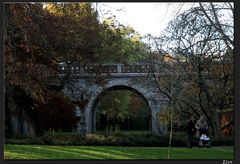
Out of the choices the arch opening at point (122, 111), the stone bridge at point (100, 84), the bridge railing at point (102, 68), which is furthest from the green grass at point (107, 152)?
the bridge railing at point (102, 68)

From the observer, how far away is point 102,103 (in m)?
11.5

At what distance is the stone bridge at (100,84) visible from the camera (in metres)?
11.2

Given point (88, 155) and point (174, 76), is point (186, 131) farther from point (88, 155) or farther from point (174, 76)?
point (88, 155)

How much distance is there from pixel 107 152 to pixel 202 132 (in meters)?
2.11

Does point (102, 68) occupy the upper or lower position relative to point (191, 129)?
upper

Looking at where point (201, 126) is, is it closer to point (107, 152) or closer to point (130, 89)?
point (130, 89)

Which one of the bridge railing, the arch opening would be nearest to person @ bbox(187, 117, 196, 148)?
the arch opening

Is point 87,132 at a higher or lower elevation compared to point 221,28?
lower

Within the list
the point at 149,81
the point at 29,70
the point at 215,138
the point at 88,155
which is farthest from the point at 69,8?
the point at 215,138

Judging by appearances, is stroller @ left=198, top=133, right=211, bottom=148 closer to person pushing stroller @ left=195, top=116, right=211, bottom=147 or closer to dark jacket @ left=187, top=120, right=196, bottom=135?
person pushing stroller @ left=195, top=116, right=211, bottom=147

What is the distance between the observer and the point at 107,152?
1044 centimetres

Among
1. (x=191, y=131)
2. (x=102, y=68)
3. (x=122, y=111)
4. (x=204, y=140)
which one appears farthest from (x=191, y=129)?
(x=102, y=68)

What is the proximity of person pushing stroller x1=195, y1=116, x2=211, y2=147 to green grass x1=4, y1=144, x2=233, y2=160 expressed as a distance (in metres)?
0.30

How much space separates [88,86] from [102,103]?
0.47 metres
